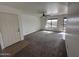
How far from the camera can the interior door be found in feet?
10.5

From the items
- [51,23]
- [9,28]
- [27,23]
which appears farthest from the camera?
[51,23]

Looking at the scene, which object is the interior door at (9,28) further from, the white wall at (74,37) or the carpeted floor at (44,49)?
the white wall at (74,37)

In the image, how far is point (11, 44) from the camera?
3.64m

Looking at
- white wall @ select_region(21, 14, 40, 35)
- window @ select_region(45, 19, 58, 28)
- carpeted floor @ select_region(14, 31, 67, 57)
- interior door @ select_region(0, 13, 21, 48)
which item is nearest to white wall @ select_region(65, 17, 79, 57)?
carpeted floor @ select_region(14, 31, 67, 57)

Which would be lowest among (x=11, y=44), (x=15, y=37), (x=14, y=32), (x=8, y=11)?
(x=11, y=44)

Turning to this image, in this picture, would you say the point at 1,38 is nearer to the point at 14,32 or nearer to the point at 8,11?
the point at 14,32

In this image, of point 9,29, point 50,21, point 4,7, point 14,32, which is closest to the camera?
point 4,7

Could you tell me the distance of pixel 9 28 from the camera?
3527mm

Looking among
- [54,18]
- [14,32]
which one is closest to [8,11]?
[14,32]

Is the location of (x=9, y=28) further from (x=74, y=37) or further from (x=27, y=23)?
(x=74, y=37)

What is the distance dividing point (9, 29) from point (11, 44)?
0.81 m

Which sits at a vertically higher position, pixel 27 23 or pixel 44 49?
pixel 27 23

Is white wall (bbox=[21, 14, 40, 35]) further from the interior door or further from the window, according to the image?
the window

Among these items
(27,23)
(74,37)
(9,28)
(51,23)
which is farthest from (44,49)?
(51,23)
